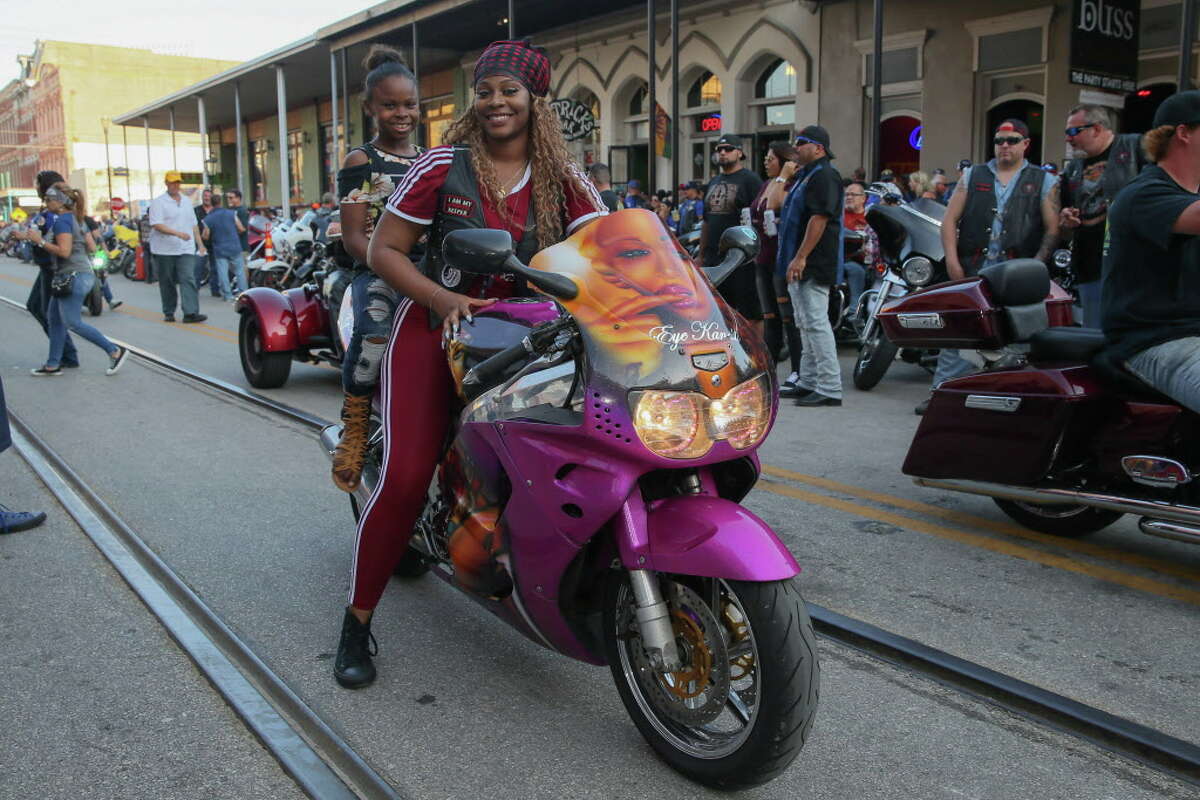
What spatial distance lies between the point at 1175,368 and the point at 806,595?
1595 millimetres

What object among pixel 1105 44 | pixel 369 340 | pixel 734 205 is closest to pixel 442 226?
pixel 369 340

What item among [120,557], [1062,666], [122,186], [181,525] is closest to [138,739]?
[120,557]

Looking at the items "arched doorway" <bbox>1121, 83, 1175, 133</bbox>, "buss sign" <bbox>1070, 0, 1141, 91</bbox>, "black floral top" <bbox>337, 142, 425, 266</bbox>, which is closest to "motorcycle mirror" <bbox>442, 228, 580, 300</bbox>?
"black floral top" <bbox>337, 142, 425, 266</bbox>

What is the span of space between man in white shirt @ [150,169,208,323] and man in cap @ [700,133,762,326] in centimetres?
810

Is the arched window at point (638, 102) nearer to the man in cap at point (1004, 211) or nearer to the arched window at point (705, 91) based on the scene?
the arched window at point (705, 91)

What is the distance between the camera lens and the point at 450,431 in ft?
10.7

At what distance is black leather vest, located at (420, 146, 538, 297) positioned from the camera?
305 centimetres

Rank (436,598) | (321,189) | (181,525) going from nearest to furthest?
1. (436,598)
2. (181,525)
3. (321,189)

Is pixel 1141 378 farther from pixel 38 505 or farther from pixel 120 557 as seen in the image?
pixel 38 505

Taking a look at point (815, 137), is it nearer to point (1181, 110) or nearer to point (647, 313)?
point (1181, 110)

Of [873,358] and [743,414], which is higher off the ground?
[743,414]

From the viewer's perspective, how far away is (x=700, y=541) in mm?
2459

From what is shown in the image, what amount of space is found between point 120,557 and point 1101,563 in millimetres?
4050

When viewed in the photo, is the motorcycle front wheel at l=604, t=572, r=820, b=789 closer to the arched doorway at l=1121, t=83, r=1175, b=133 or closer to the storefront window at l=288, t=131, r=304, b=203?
the arched doorway at l=1121, t=83, r=1175, b=133
